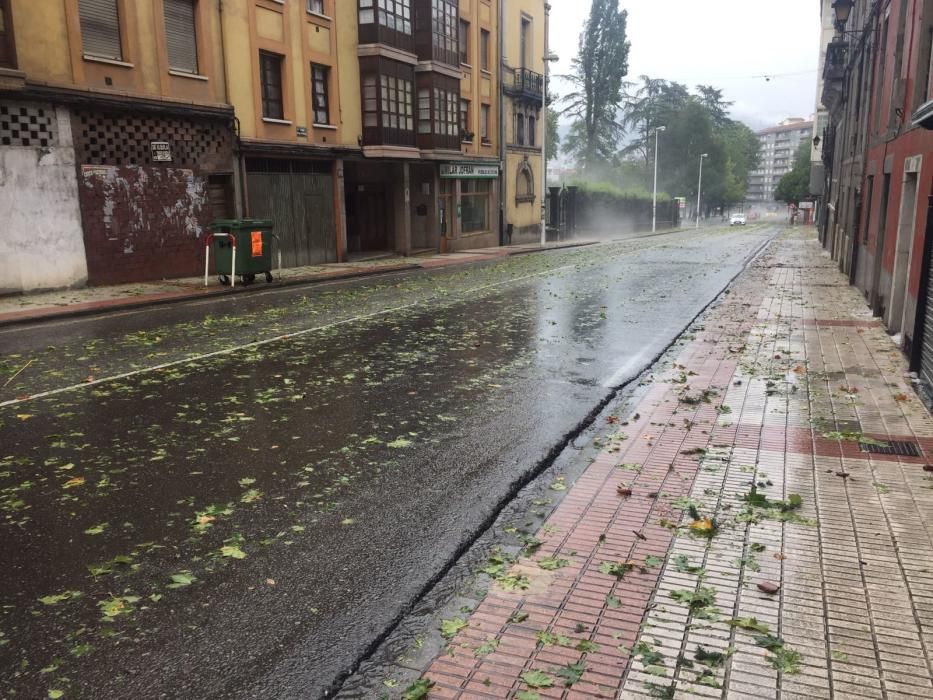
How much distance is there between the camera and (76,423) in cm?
686

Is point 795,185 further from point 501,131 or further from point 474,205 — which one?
point 474,205

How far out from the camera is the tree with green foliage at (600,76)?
71125 mm

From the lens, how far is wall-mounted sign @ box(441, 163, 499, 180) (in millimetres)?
32688

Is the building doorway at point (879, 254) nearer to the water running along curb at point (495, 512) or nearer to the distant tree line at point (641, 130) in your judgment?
the water running along curb at point (495, 512)

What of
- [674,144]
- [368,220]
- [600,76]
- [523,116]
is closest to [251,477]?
[368,220]

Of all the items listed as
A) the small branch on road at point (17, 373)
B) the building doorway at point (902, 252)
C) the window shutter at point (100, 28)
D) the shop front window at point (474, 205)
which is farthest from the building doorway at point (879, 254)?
the shop front window at point (474, 205)

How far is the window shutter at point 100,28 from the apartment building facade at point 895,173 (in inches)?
668

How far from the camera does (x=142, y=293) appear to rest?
16859mm

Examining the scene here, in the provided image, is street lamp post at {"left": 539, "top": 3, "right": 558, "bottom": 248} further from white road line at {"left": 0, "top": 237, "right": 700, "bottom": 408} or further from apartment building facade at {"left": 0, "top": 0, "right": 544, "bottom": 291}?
white road line at {"left": 0, "top": 237, "right": 700, "bottom": 408}

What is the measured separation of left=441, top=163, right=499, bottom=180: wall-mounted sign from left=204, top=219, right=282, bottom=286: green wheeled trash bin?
15300 mm

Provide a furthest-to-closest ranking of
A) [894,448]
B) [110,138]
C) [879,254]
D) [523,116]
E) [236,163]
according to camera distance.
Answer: [523,116] < [236,163] < [110,138] < [879,254] < [894,448]

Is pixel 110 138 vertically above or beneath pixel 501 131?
beneath

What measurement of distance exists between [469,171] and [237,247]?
59.9ft

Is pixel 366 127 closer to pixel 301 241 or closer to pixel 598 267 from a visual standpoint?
pixel 301 241
